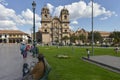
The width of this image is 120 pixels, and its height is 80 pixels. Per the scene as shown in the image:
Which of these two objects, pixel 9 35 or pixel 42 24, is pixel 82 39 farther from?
pixel 9 35

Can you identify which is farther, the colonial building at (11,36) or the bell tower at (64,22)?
the colonial building at (11,36)

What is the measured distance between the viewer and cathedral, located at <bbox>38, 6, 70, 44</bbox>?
14312 cm

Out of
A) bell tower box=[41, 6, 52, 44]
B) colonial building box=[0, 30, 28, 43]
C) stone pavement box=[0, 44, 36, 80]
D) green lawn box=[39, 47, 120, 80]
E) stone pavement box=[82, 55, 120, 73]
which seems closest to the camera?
green lawn box=[39, 47, 120, 80]

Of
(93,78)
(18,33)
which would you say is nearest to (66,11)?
(18,33)

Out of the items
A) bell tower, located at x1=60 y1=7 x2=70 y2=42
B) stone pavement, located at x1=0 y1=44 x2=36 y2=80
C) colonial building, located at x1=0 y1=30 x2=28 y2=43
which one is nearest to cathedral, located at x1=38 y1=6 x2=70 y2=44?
bell tower, located at x1=60 y1=7 x2=70 y2=42

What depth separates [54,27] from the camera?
14825 cm

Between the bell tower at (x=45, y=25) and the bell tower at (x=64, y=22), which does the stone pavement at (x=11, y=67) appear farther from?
the bell tower at (x=64, y=22)

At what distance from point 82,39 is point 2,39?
52.6 m

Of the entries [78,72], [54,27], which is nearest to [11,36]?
[54,27]

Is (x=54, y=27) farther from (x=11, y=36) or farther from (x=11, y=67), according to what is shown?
(x=11, y=67)

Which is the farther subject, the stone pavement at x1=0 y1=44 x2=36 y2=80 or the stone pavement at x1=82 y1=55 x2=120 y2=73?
the stone pavement at x1=82 y1=55 x2=120 y2=73

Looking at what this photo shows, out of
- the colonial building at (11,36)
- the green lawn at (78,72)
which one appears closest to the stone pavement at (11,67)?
the green lawn at (78,72)

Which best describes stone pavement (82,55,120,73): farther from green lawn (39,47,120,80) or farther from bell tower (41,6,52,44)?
bell tower (41,6,52,44)

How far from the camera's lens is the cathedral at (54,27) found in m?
143
